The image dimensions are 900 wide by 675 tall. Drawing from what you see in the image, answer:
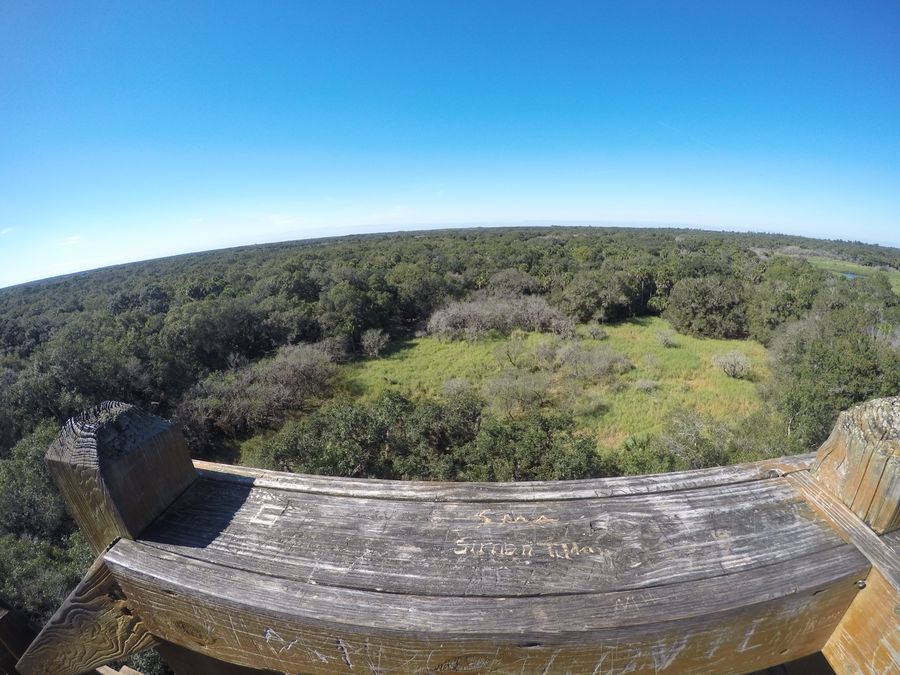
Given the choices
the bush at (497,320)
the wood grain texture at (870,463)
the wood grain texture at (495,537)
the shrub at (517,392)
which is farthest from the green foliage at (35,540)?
the bush at (497,320)

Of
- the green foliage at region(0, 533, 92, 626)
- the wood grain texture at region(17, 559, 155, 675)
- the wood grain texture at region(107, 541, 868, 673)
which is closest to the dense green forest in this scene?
the green foliage at region(0, 533, 92, 626)

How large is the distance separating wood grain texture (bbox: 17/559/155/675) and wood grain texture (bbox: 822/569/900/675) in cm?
185

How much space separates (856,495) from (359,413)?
27.9ft

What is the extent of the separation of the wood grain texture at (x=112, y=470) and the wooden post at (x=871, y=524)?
1.85 meters

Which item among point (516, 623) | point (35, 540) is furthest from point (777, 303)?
point (35, 540)

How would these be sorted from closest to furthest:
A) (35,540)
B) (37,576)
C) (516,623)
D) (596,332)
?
1. (516,623)
2. (37,576)
3. (35,540)
4. (596,332)

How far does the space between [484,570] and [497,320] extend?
68.9 feet

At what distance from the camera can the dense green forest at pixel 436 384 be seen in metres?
7.49

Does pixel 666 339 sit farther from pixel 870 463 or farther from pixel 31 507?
pixel 31 507

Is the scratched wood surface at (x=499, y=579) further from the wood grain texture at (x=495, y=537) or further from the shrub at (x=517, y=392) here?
the shrub at (x=517, y=392)

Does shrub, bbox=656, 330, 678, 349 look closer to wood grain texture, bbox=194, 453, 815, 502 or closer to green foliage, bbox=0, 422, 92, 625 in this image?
wood grain texture, bbox=194, 453, 815, 502

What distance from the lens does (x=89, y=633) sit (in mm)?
1047

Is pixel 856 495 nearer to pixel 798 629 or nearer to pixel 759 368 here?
pixel 798 629

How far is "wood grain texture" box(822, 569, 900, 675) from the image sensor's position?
0.88m
